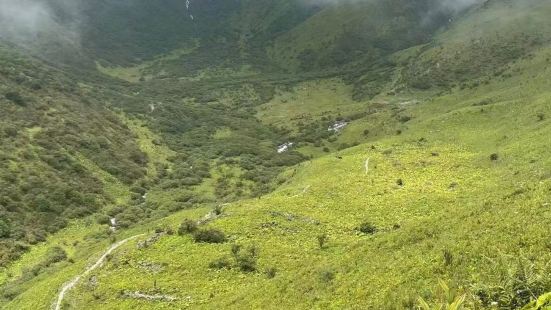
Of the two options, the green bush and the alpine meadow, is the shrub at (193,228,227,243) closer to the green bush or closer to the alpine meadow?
the alpine meadow

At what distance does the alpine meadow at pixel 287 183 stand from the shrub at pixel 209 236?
20 centimetres

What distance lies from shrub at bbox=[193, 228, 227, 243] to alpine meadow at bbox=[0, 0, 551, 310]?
0.20 metres

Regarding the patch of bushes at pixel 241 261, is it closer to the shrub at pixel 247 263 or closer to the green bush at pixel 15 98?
the shrub at pixel 247 263

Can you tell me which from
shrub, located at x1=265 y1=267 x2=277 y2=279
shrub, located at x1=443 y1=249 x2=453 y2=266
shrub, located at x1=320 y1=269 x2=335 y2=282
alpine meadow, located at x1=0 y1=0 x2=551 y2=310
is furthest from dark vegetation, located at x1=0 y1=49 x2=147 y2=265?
shrub, located at x1=443 y1=249 x2=453 y2=266

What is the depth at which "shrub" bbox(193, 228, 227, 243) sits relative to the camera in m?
41.0

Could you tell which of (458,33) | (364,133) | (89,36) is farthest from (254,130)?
(89,36)

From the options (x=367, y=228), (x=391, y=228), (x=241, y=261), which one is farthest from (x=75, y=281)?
(x=391, y=228)

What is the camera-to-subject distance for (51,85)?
11025 cm

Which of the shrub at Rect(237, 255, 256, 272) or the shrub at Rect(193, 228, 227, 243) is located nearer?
the shrub at Rect(237, 255, 256, 272)

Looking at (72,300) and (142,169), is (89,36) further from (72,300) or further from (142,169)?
(72,300)

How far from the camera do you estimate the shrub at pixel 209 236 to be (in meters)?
41.0

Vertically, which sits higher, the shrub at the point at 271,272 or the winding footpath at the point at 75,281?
the winding footpath at the point at 75,281

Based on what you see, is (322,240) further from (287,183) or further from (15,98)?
(15,98)

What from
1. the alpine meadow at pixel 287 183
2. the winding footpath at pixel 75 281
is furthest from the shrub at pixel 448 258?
the winding footpath at pixel 75 281
